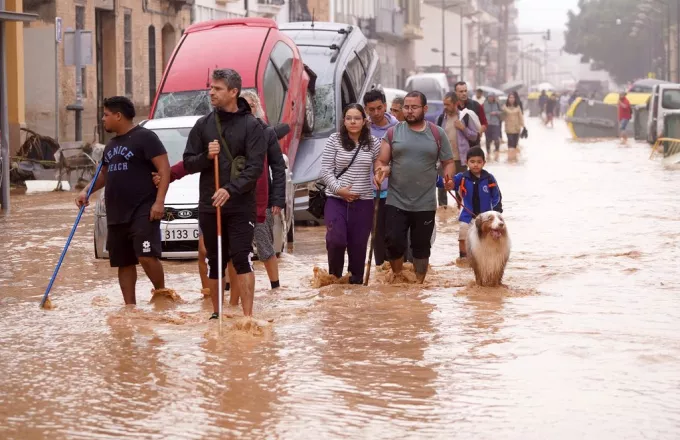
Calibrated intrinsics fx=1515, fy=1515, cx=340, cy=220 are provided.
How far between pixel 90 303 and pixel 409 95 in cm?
290

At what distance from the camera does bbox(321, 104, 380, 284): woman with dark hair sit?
38.0 feet

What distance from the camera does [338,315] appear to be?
10625 mm

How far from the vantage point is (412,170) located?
11539 millimetres

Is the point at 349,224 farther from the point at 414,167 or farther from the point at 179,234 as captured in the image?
the point at 179,234

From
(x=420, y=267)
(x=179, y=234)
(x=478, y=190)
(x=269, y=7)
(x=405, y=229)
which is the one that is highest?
(x=269, y=7)

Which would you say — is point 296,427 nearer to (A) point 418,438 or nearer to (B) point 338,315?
(A) point 418,438

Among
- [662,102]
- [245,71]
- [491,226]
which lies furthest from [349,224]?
[662,102]

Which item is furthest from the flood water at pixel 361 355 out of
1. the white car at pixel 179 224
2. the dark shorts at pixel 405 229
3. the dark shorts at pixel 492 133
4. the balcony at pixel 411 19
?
the balcony at pixel 411 19

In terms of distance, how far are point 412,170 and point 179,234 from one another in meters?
3.07

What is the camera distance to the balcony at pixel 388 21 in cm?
7781

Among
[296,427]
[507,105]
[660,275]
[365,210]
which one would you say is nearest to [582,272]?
[660,275]

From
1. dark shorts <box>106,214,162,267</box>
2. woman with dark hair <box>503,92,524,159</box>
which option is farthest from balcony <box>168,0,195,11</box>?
dark shorts <box>106,214,162,267</box>

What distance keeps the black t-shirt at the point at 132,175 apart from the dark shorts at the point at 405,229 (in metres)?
2.07

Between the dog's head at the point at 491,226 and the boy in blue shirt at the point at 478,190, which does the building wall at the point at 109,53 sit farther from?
the dog's head at the point at 491,226
